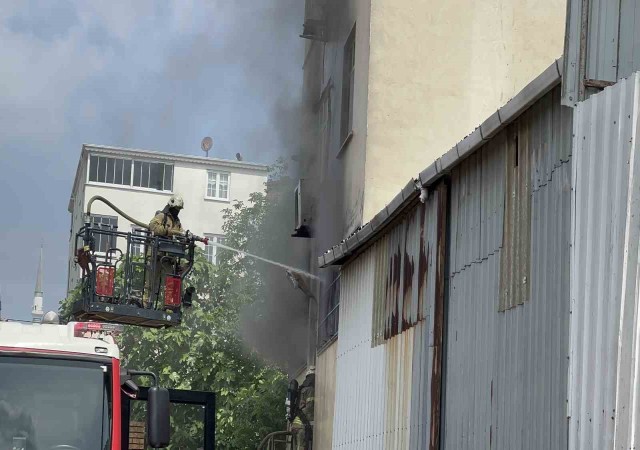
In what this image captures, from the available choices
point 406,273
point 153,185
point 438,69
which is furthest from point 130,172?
point 406,273

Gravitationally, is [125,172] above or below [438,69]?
above

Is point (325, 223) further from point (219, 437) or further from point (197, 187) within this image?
point (197, 187)

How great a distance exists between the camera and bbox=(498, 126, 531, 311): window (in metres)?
9.23

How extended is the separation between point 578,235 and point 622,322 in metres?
0.82

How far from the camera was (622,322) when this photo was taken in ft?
23.0

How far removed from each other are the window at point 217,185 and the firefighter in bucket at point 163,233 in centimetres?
5196

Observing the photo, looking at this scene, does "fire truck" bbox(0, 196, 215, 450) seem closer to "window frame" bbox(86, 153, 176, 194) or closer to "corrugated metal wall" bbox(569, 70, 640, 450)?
"corrugated metal wall" bbox(569, 70, 640, 450)

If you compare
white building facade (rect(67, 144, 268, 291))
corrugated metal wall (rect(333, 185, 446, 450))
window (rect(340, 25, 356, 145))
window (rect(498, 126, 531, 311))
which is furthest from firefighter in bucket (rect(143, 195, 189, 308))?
white building facade (rect(67, 144, 268, 291))

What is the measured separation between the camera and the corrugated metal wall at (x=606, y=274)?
6.94 metres

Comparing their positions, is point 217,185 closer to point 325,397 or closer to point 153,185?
point 153,185

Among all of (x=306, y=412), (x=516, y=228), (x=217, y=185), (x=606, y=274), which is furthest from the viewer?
(x=217, y=185)

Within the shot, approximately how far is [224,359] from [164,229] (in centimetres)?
1857

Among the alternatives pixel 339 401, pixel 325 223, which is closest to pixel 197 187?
pixel 325 223

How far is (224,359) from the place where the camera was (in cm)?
3519
